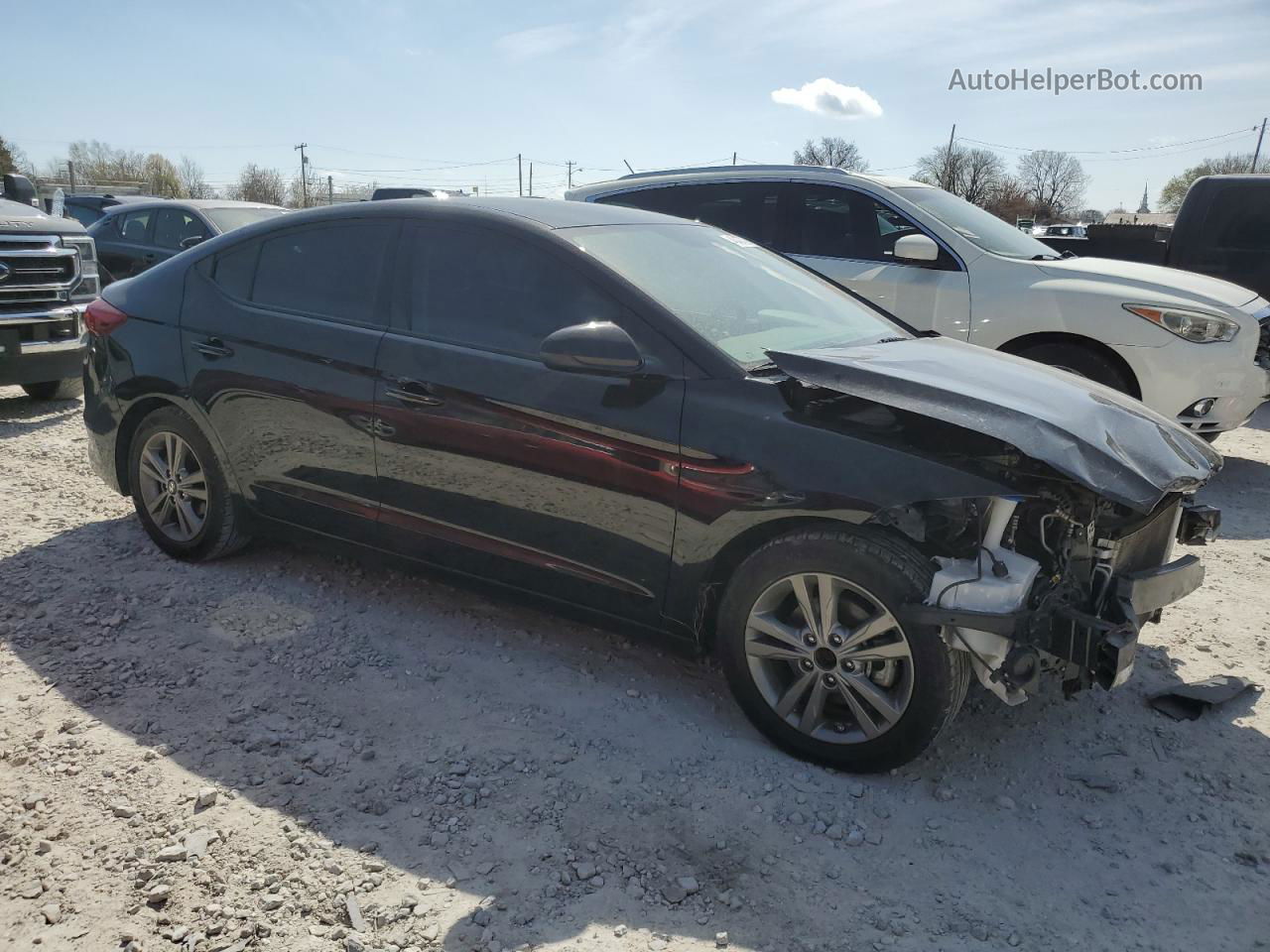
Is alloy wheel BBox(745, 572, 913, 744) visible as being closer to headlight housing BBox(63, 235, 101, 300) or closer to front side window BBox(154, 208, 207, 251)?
headlight housing BBox(63, 235, 101, 300)

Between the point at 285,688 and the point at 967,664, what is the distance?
7.71 ft

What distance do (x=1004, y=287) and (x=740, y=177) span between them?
2.11 meters

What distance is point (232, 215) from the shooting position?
1124cm

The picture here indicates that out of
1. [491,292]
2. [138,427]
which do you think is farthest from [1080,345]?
[138,427]

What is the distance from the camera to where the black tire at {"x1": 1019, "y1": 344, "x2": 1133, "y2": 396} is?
6312 millimetres

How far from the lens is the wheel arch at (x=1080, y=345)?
6.28m

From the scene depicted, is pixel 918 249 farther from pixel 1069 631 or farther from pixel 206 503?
pixel 206 503

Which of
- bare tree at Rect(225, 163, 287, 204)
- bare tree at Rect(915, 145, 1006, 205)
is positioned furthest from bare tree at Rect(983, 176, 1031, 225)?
bare tree at Rect(225, 163, 287, 204)

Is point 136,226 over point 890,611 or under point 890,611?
over

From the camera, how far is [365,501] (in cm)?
396

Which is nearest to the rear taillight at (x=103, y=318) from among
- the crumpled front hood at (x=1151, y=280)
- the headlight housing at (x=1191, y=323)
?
the crumpled front hood at (x=1151, y=280)

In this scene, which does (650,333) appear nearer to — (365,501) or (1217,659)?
(365,501)

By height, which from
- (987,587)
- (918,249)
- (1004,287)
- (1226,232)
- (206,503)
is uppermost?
(1226,232)

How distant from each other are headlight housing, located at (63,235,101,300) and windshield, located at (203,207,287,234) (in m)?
2.59
